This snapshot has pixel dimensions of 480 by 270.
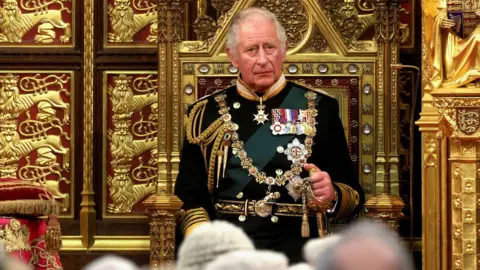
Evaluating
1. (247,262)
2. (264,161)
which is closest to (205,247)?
(247,262)

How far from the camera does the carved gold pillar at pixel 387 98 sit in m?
6.90

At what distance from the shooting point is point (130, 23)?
307 inches

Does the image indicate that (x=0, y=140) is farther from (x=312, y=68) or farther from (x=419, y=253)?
(x=419, y=253)

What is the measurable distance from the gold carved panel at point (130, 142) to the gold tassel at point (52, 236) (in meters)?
1.20

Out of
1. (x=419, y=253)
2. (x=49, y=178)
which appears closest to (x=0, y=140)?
(x=49, y=178)

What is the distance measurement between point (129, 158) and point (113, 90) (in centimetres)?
41

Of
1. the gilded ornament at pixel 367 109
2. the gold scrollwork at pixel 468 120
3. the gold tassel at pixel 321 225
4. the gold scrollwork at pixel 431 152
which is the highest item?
the gilded ornament at pixel 367 109

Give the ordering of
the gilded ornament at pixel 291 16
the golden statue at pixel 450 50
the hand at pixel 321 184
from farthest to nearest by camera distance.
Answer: the gilded ornament at pixel 291 16
the golden statue at pixel 450 50
the hand at pixel 321 184

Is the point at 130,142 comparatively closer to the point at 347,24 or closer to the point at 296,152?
the point at 347,24

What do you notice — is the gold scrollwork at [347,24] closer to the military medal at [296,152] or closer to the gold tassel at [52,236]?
the military medal at [296,152]

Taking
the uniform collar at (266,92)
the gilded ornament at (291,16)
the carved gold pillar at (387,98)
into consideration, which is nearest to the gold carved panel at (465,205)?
the carved gold pillar at (387,98)

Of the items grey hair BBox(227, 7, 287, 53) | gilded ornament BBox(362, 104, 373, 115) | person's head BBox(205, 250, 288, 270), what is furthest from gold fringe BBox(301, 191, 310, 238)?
person's head BBox(205, 250, 288, 270)

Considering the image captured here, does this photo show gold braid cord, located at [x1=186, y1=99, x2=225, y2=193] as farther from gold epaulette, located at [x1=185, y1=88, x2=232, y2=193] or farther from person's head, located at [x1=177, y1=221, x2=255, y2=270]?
person's head, located at [x1=177, y1=221, x2=255, y2=270]

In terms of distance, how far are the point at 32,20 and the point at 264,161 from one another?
→ 7.47ft
